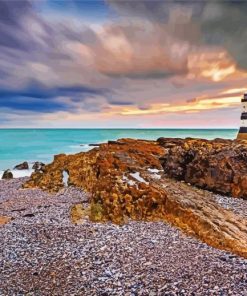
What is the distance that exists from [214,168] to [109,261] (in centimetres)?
693

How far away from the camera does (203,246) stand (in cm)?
739

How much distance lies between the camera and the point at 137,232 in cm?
820

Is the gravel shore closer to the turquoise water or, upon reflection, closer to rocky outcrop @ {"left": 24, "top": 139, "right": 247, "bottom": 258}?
rocky outcrop @ {"left": 24, "top": 139, "right": 247, "bottom": 258}

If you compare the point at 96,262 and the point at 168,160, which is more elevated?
the point at 168,160

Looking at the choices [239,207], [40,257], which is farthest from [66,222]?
[239,207]

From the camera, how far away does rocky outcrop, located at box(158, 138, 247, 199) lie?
12078mm

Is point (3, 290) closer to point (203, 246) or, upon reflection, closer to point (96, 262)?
point (96, 262)

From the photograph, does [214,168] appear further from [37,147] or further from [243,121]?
[37,147]

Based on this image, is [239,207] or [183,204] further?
[239,207]

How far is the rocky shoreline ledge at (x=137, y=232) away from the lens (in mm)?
5816

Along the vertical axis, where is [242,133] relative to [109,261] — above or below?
above

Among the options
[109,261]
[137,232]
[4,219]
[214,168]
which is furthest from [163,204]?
[4,219]

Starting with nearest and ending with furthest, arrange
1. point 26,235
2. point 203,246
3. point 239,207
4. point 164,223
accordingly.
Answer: point 203,246
point 26,235
point 164,223
point 239,207

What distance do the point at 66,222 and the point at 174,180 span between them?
4.77 metres
